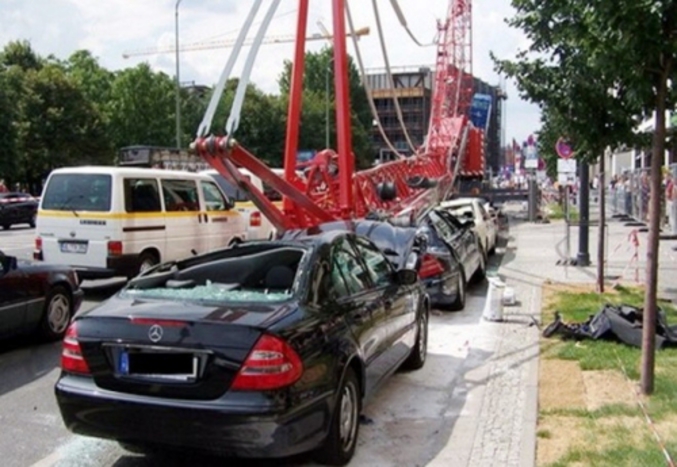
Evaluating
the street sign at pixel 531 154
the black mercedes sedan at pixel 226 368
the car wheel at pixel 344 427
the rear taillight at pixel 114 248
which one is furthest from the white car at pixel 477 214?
the street sign at pixel 531 154

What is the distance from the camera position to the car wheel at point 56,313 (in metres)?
8.62

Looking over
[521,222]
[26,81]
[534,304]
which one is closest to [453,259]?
[534,304]

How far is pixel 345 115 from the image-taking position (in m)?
15.2

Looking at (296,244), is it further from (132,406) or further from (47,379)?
(47,379)

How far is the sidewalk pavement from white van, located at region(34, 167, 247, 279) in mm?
5524

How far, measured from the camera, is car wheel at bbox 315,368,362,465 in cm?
478

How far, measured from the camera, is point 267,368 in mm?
4258

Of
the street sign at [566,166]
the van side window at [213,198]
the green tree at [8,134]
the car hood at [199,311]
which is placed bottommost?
the car hood at [199,311]

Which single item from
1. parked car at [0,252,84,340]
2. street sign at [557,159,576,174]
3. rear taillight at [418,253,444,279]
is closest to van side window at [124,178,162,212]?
parked car at [0,252,84,340]

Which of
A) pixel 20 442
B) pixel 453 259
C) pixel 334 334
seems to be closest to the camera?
pixel 334 334

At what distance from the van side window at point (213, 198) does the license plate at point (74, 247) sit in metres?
2.77

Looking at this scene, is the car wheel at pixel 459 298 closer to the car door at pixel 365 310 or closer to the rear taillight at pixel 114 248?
the car door at pixel 365 310

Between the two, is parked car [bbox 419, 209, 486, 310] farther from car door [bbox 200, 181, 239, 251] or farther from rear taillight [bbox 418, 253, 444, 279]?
car door [bbox 200, 181, 239, 251]

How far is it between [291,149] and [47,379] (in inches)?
316
